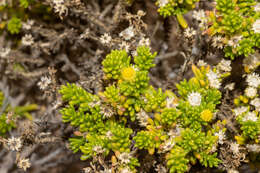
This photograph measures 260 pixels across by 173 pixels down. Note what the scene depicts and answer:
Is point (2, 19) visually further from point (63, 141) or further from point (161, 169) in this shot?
point (161, 169)

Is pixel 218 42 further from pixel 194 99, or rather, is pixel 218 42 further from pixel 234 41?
pixel 194 99

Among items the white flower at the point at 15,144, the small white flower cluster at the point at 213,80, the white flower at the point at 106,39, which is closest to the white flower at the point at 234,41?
the small white flower cluster at the point at 213,80

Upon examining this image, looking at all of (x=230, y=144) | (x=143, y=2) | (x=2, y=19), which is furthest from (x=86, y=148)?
(x=2, y=19)

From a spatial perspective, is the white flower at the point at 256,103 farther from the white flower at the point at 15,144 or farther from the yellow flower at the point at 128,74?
the white flower at the point at 15,144

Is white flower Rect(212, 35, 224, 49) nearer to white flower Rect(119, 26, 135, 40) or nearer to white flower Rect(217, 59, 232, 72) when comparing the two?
white flower Rect(217, 59, 232, 72)

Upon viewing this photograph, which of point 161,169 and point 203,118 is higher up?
point 203,118

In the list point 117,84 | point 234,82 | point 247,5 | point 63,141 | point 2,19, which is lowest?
point 63,141

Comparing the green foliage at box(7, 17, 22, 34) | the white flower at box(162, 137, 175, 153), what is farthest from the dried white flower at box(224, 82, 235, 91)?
the green foliage at box(7, 17, 22, 34)
